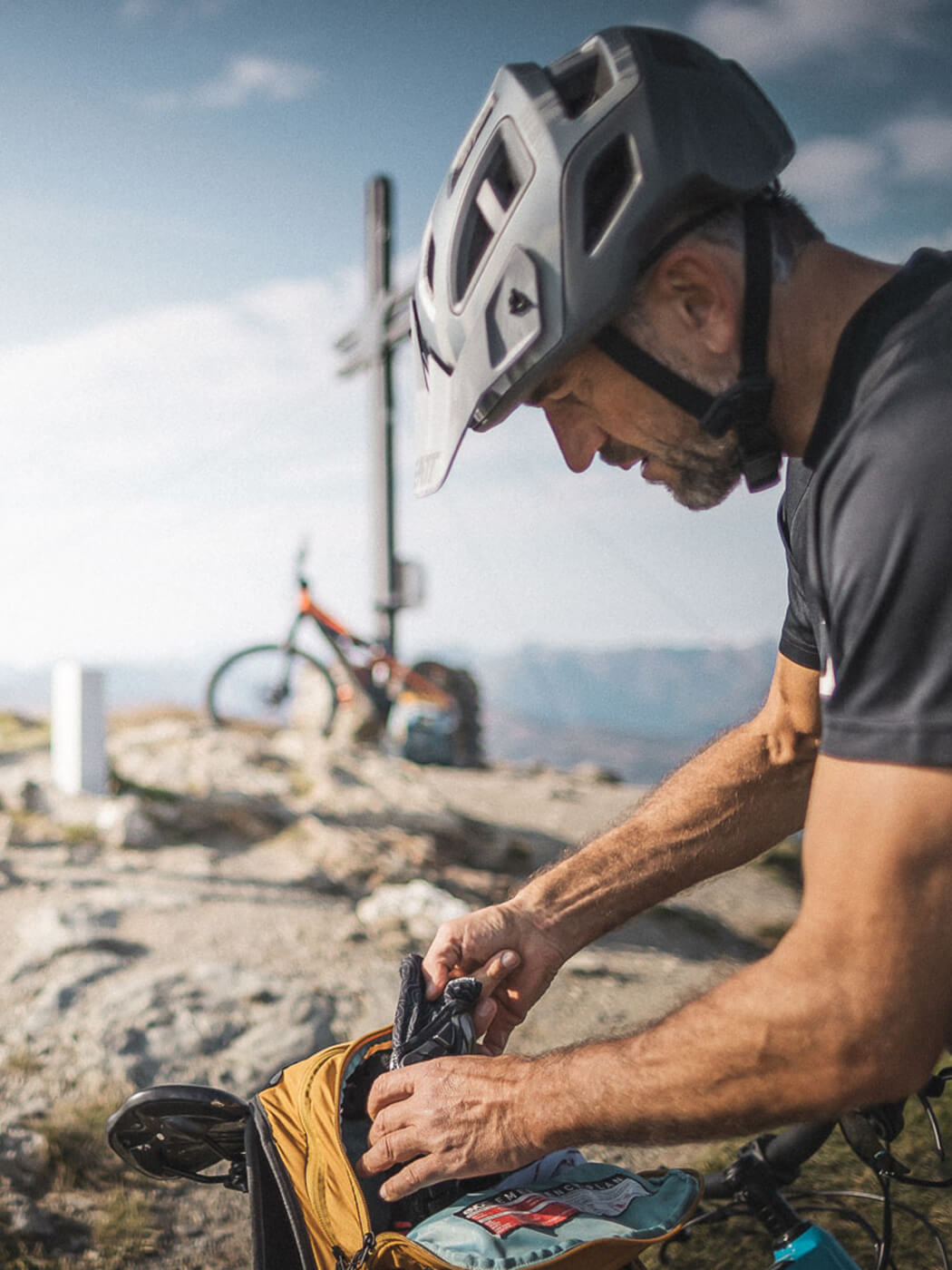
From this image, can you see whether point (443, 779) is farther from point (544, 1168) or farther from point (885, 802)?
point (885, 802)

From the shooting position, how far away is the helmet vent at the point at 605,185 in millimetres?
A: 1567

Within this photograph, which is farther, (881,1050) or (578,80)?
(578,80)

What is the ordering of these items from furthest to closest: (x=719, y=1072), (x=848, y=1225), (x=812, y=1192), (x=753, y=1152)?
(x=848, y=1225) → (x=812, y=1192) → (x=753, y=1152) → (x=719, y=1072)

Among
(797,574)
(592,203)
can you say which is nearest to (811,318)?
(592,203)

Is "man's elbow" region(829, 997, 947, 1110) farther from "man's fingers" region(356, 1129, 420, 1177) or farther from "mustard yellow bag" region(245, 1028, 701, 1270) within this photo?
"man's fingers" region(356, 1129, 420, 1177)

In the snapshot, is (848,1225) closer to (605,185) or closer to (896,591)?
(896,591)

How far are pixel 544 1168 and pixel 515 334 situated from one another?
152 cm

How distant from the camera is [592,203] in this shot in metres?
1.62

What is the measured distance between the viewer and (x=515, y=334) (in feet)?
5.37

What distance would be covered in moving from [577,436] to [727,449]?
0.87ft

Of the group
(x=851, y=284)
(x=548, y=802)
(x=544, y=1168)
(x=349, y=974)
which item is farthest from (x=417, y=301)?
(x=548, y=802)

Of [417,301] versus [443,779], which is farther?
[443,779]

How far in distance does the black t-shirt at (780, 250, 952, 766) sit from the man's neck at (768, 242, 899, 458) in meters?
0.05

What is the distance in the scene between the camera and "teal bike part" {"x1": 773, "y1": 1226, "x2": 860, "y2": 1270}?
195 centimetres
